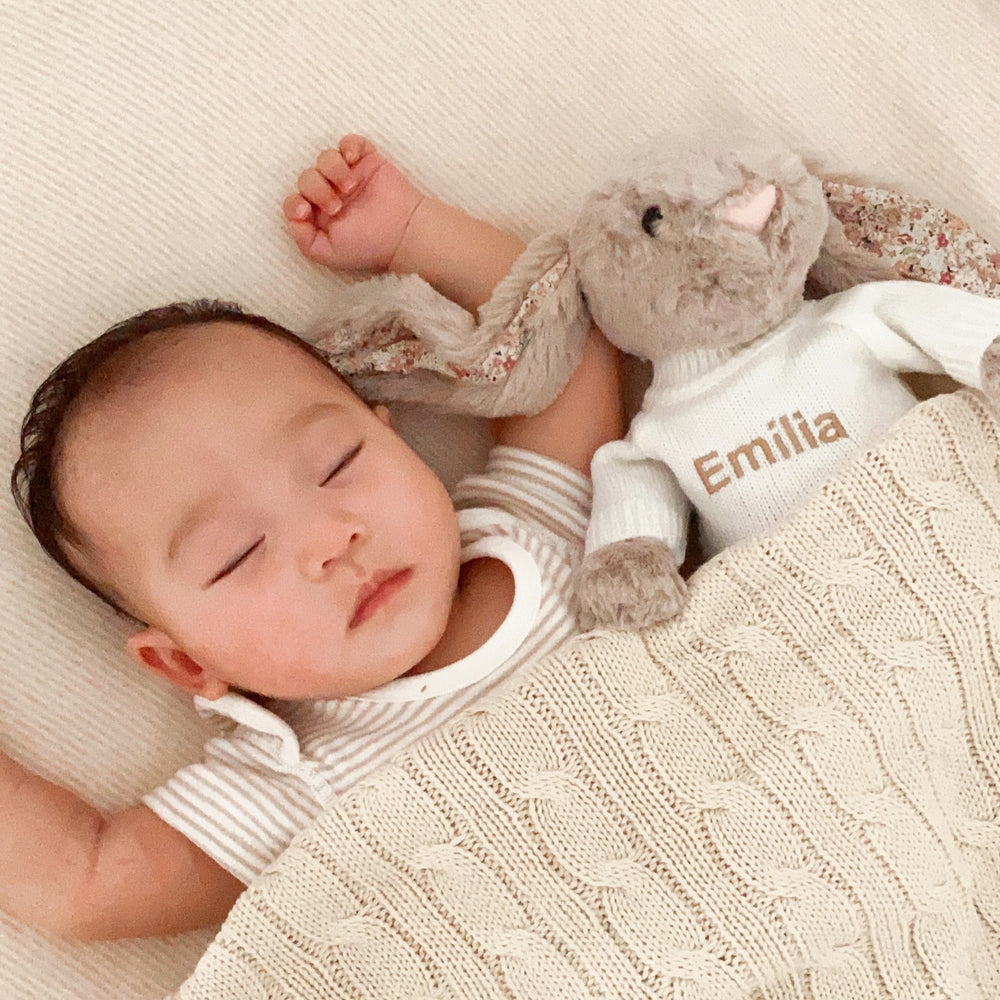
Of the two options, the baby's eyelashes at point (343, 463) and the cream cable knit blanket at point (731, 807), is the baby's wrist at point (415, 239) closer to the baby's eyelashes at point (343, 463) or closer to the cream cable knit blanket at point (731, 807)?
the baby's eyelashes at point (343, 463)

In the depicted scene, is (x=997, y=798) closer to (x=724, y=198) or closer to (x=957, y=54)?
(x=724, y=198)

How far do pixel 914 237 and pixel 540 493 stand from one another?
0.42 meters

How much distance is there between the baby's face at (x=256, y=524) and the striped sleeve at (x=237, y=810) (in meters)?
0.09

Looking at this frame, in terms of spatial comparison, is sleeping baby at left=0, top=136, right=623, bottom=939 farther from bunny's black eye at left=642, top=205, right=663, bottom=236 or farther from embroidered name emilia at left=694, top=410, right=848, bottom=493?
bunny's black eye at left=642, top=205, right=663, bottom=236

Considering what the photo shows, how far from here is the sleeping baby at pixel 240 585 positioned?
3.00 ft

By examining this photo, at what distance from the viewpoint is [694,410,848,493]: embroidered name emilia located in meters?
0.97

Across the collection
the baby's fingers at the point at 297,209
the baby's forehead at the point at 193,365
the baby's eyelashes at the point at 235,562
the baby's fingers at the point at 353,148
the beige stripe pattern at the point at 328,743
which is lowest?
the beige stripe pattern at the point at 328,743

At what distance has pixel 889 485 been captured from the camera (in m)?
0.92

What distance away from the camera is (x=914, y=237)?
100cm

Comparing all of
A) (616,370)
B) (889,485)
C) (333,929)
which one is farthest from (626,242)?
(333,929)

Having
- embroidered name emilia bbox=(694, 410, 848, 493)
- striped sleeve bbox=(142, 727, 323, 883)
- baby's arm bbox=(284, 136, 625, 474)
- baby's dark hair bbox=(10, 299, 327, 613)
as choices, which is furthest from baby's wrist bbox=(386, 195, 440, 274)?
striped sleeve bbox=(142, 727, 323, 883)

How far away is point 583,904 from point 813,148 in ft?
2.54

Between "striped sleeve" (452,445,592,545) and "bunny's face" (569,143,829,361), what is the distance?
187mm

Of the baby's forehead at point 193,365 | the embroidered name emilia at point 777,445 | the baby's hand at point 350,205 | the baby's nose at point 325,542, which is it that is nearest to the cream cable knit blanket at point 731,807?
the embroidered name emilia at point 777,445
